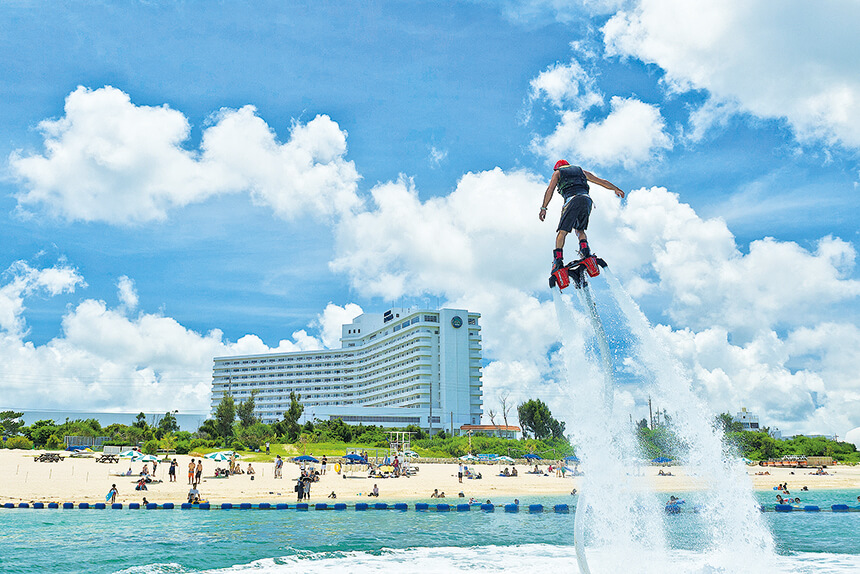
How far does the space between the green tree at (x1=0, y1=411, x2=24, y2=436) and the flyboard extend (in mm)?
107813

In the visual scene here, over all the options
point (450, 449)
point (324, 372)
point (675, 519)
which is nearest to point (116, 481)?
point (675, 519)

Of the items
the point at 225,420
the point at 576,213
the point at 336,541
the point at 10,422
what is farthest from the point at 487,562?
the point at 10,422

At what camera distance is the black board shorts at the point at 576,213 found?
11203 mm

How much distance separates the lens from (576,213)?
A: 11.2 m

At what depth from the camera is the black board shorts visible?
36.8 feet

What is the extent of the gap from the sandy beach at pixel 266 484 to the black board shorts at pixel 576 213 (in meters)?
34.7

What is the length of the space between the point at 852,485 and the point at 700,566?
193ft

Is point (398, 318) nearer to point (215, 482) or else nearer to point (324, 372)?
point (324, 372)

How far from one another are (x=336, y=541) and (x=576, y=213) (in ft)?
72.4

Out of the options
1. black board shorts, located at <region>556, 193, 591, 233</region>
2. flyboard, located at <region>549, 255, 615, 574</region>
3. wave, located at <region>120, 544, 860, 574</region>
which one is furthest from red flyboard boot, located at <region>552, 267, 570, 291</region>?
wave, located at <region>120, 544, 860, 574</region>

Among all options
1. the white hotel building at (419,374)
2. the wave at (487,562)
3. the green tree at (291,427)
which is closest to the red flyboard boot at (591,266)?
the wave at (487,562)

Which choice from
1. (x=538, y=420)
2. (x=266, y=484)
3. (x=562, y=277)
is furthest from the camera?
(x=538, y=420)

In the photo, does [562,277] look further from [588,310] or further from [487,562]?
[487,562]

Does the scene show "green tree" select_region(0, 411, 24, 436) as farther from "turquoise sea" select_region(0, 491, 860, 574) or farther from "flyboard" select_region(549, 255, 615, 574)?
"flyboard" select_region(549, 255, 615, 574)
